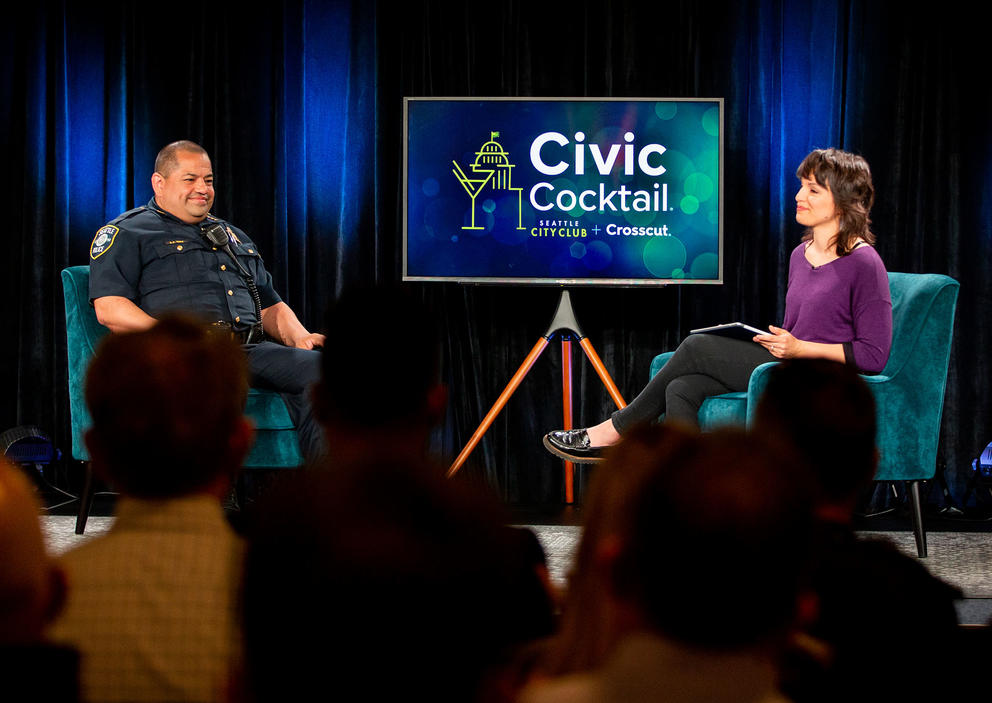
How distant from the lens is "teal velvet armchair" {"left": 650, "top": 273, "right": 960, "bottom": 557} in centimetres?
299

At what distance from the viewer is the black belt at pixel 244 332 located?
3353 mm

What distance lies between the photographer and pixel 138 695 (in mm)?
970

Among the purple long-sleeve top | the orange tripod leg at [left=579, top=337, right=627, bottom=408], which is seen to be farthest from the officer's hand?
the purple long-sleeve top

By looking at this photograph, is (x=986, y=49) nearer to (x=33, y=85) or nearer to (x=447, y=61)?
(x=447, y=61)

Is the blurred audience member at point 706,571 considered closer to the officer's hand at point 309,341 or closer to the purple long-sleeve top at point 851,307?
the purple long-sleeve top at point 851,307

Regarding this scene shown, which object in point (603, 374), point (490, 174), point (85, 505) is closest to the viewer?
point (85, 505)

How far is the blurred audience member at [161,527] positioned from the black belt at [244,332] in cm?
222

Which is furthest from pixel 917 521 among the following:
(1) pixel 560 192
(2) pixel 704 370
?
(1) pixel 560 192

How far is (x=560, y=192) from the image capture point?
12.6 feet

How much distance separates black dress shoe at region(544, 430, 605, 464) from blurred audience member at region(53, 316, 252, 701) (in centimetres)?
227

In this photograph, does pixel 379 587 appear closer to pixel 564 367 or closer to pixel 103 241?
pixel 103 241

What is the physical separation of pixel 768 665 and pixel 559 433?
2707mm

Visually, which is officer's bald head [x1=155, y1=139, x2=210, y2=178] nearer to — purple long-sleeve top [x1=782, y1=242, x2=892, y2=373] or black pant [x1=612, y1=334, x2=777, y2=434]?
black pant [x1=612, y1=334, x2=777, y2=434]

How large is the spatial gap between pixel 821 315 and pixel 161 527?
2.49 metres
